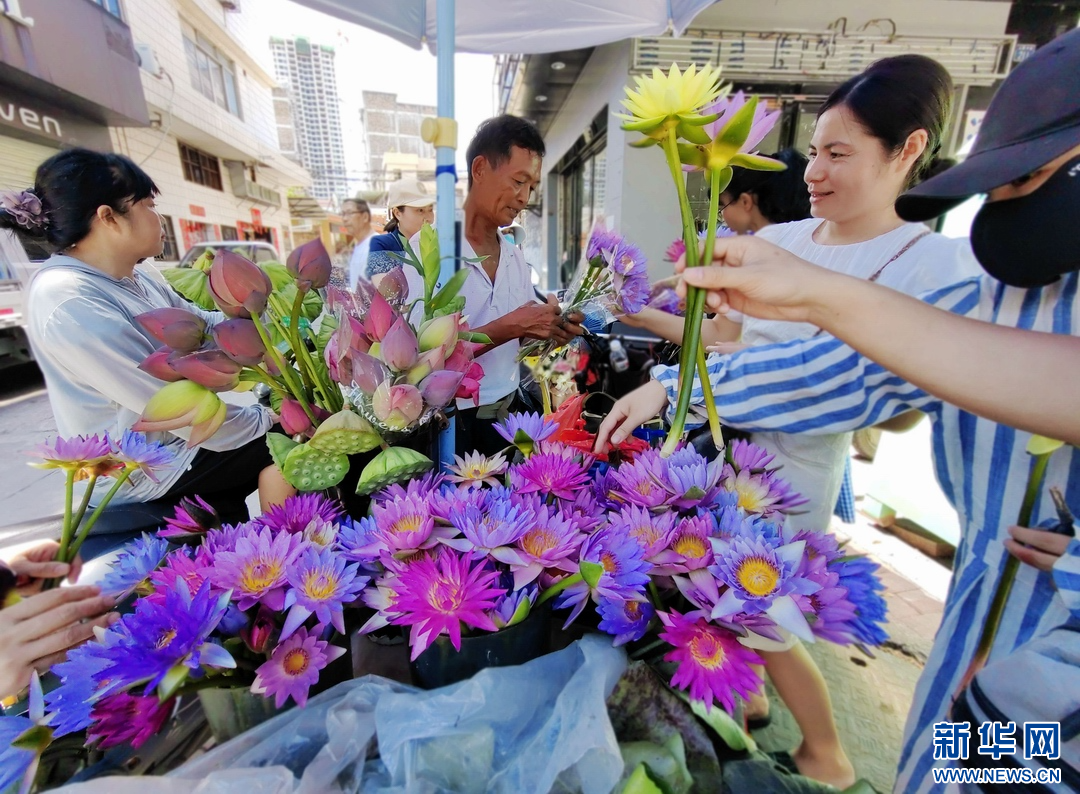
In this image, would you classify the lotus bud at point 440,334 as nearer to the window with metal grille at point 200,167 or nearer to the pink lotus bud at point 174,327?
the pink lotus bud at point 174,327

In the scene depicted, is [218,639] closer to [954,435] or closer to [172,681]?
[172,681]

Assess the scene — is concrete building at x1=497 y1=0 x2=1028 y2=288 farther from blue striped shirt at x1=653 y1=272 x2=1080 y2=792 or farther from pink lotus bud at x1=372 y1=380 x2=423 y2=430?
pink lotus bud at x1=372 y1=380 x2=423 y2=430

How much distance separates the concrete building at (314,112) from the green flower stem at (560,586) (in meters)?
34.2

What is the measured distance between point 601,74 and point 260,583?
7.21m

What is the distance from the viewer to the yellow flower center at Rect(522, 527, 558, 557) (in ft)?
2.07

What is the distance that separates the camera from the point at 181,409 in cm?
65

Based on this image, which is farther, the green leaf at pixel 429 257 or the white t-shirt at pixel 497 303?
the white t-shirt at pixel 497 303

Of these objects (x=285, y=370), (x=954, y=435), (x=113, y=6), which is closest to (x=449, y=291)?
(x=285, y=370)

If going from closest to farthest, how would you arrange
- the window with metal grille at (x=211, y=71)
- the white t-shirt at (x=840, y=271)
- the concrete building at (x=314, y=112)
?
1. the white t-shirt at (x=840, y=271)
2. the window with metal grille at (x=211, y=71)
3. the concrete building at (x=314, y=112)

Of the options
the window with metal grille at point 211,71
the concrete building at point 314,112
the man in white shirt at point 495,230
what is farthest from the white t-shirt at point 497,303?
the concrete building at point 314,112

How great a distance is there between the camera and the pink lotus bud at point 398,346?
65 cm

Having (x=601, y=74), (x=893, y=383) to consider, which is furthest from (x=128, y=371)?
(x=601, y=74)

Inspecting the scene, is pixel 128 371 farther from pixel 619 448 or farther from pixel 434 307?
pixel 619 448

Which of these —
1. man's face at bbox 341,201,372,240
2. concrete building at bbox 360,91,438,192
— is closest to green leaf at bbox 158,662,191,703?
man's face at bbox 341,201,372,240
